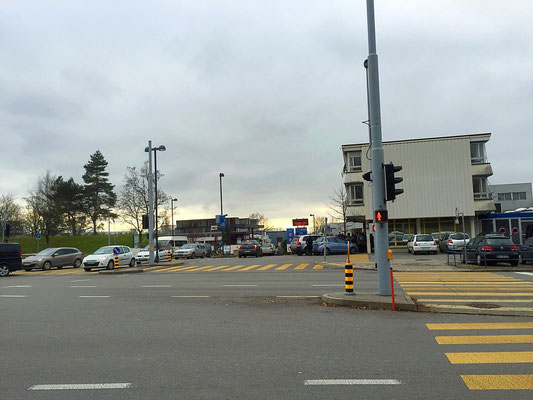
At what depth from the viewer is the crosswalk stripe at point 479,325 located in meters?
8.12

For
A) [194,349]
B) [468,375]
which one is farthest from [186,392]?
[468,375]

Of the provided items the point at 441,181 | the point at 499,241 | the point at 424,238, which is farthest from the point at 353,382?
the point at 441,181

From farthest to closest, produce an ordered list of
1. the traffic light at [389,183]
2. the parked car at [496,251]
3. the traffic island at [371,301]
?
the parked car at [496,251] → the traffic light at [389,183] → the traffic island at [371,301]

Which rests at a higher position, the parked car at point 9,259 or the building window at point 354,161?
the building window at point 354,161

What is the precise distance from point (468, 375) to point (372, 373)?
3.78 feet

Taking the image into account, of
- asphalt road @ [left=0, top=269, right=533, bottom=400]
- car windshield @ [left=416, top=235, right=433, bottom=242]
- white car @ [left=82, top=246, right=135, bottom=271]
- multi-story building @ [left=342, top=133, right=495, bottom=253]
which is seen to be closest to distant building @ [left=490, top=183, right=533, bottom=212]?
multi-story building @ [left=342, top=133, right=495, bottom=253]

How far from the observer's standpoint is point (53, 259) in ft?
98.5

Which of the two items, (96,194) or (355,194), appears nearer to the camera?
(355,194)

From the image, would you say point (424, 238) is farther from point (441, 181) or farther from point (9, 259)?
point (9, 259)

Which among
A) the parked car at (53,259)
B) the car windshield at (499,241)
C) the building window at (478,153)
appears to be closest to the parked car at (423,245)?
the car windshield at (499,241)

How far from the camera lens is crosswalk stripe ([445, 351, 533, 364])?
591 cm

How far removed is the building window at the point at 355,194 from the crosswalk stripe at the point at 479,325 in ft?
108

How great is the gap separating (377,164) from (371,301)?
357 cm

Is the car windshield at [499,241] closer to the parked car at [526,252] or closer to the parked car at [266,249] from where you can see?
the parked car at [526,252]
